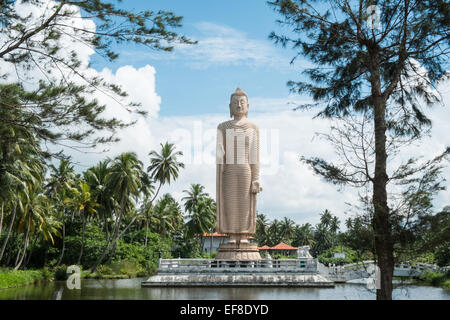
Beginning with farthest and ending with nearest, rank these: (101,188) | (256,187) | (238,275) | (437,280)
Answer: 1. (101,188)
2. (437,280)
3. (256,187)
4. (238,275)

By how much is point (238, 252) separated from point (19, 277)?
35.8 feet

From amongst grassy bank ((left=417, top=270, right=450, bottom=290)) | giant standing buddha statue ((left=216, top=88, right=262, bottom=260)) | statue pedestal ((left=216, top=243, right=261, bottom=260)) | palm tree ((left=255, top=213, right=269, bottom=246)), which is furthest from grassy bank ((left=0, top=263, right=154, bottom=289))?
palm tree ((left=255, top=213, right=269, bottom=246))

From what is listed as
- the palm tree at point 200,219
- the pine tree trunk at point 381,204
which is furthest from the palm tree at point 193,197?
the pine tree trunk at point 381,204

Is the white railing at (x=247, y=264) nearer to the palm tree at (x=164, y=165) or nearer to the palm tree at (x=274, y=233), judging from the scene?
the palm tree at (x=164, y=165)

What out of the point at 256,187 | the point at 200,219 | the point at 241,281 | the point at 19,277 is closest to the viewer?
the point at 241,281

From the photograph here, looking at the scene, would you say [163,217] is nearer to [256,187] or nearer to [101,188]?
[101,188]

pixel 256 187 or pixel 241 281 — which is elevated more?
pixel 256 187

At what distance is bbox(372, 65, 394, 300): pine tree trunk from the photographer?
23.1 feet

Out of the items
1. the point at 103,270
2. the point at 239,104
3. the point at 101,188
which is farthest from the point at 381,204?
the point at 101,188

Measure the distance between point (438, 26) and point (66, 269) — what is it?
986 inches

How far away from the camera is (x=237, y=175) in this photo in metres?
21.6

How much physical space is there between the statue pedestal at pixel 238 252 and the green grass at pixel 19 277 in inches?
380

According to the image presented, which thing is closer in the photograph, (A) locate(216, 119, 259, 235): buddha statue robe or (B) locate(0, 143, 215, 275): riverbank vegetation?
(A) locate(216, 119, 259, 235): buddha statue robe

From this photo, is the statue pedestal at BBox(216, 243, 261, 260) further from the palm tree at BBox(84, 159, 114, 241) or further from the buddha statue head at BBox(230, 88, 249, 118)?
the palm tree at BBox(84, 159, 114, 241)
